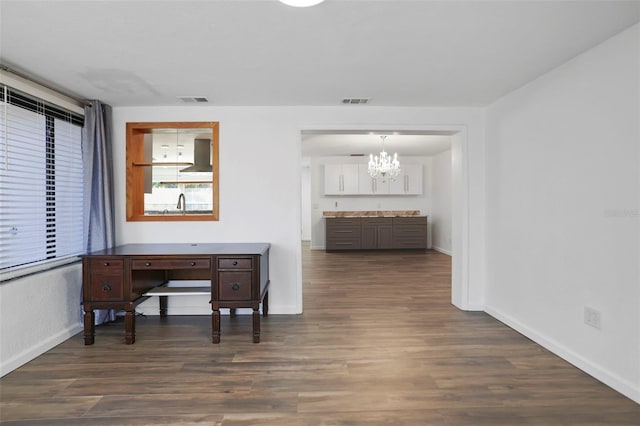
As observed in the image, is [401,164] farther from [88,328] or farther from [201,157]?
[88,328]

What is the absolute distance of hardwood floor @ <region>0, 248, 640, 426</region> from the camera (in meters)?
1.82

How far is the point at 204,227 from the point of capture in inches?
136

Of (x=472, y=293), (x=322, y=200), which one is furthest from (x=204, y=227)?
(x=322, y=200)

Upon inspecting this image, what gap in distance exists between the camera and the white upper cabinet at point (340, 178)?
26.9 feet

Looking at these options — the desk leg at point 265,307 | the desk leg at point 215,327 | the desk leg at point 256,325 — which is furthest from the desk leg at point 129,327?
the desk leg at point 265,307

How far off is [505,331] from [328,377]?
180cm

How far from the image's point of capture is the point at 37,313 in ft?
8.46

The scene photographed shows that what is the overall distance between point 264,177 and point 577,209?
106 inches

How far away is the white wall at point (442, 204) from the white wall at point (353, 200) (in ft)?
0.68

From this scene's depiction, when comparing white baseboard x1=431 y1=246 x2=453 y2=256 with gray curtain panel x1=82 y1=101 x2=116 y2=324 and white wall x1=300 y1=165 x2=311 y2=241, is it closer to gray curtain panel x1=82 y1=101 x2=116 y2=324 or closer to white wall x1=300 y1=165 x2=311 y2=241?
white wall x1=300 y1=165 x2=311 y2=241

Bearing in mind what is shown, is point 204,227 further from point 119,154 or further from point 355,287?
point 355,287

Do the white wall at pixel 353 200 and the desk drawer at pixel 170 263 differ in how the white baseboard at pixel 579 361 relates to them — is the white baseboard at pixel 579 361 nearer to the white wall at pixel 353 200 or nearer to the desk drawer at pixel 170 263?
Answer: the desk drawer at pixel 170 263

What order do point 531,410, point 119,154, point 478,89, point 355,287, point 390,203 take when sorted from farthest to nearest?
point 390,203, point 355,287, point 119,154, point 478,89, point 531,410

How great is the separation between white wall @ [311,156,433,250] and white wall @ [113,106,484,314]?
16.2ft
